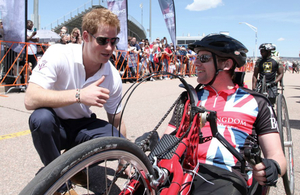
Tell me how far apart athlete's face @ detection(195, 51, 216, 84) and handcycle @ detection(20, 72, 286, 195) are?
49 cm

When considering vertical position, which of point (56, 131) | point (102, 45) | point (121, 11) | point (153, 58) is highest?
point (121, 11)

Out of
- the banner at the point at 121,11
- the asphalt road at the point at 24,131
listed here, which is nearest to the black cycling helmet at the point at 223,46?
the asphalt road at the point at 24,131

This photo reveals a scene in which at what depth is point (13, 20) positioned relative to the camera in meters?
8.07

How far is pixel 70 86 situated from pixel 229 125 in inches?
53.7

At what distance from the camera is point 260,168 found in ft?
5.15

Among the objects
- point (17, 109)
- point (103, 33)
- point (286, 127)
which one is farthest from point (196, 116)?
point (17, 109)

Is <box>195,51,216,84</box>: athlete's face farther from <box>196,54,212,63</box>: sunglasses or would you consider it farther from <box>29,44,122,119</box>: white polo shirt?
<box>29,44,122,119</box>: white polo shirt

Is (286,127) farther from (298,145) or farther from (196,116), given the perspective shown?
(196,116)

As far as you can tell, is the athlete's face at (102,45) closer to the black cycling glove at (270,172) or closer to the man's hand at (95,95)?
the man's hand at (95,95)

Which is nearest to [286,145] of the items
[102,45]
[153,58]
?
[102,45]

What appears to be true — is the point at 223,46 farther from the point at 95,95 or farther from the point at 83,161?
the point at 83,161

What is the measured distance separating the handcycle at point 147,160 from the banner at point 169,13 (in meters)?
14.5

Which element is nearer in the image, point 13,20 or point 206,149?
point 206,149

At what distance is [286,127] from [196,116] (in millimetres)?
1783
